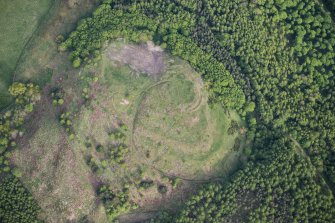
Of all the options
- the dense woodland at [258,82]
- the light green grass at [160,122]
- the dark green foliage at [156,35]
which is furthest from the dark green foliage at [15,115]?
the dark green foliage at [156,35]

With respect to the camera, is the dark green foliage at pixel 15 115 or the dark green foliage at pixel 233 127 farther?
the dark green foliage at pixel 233 127

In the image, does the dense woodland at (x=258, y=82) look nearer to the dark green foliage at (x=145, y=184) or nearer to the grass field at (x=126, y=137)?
the grass field at (x=126, y=137)

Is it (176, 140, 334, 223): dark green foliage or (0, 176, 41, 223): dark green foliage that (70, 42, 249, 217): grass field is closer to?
(176, 140, 334, 223): dark green foliage

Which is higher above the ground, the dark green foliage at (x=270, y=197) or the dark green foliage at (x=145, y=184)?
the dark green foliage at (x=270, y=197)

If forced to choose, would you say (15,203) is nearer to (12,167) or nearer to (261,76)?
(12,167)

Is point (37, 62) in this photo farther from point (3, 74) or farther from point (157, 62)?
point (157, 62)

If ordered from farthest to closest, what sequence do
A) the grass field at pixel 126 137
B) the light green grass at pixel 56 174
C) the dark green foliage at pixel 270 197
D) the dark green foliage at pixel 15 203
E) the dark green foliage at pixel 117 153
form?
1. the dark green foliage at pixel 117 153
2. the dark green foliage at pixel 270 197
3. the grass field at pixel 126 137
4. the light green grass at pixel 56 174
5. the dark green foliage at pixel 15 203

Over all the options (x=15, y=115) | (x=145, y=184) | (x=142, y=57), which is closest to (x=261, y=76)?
(x=142, y=57)

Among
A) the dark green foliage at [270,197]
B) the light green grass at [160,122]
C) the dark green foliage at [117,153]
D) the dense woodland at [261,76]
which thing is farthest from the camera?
the light green grass at [160,122]

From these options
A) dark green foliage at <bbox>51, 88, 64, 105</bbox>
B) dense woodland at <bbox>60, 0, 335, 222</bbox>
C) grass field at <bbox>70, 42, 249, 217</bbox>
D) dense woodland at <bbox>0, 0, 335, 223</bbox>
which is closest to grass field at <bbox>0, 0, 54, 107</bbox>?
dense woodland at <bbox>0, 0, 335, 223</bbox>
